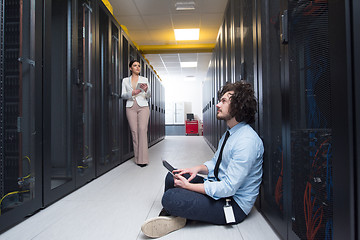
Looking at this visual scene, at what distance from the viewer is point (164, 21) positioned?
536 centimetres

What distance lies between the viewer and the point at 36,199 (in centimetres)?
163

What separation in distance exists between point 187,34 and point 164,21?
101 centimetres

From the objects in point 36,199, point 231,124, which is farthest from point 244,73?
point 36,199

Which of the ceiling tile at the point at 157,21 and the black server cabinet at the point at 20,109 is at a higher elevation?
the ceiling tile at the point at 157,21

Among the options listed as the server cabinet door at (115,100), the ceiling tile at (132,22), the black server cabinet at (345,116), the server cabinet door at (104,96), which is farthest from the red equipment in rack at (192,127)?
the black server cabinet at (345,116)

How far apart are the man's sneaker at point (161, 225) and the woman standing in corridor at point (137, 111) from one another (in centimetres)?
212

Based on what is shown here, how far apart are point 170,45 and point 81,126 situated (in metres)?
5.27

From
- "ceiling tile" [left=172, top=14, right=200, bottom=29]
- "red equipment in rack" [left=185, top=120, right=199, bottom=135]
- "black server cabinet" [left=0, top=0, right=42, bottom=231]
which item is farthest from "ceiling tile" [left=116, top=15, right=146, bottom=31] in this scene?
"red equipment in rack" [left=185, top=120, right=199, bottom=135]

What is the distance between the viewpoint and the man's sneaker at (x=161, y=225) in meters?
1.25

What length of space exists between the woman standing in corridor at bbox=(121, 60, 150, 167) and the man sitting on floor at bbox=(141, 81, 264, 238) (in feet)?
6.52

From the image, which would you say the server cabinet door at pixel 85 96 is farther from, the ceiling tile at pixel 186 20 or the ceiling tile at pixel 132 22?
the ceiling tile at pixel 186 20

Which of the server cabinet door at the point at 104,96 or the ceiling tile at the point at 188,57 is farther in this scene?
the ceiling tile at the point at 188,57

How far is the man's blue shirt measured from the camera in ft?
4.21

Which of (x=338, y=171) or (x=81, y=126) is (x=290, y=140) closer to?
(x=338, y=171)
